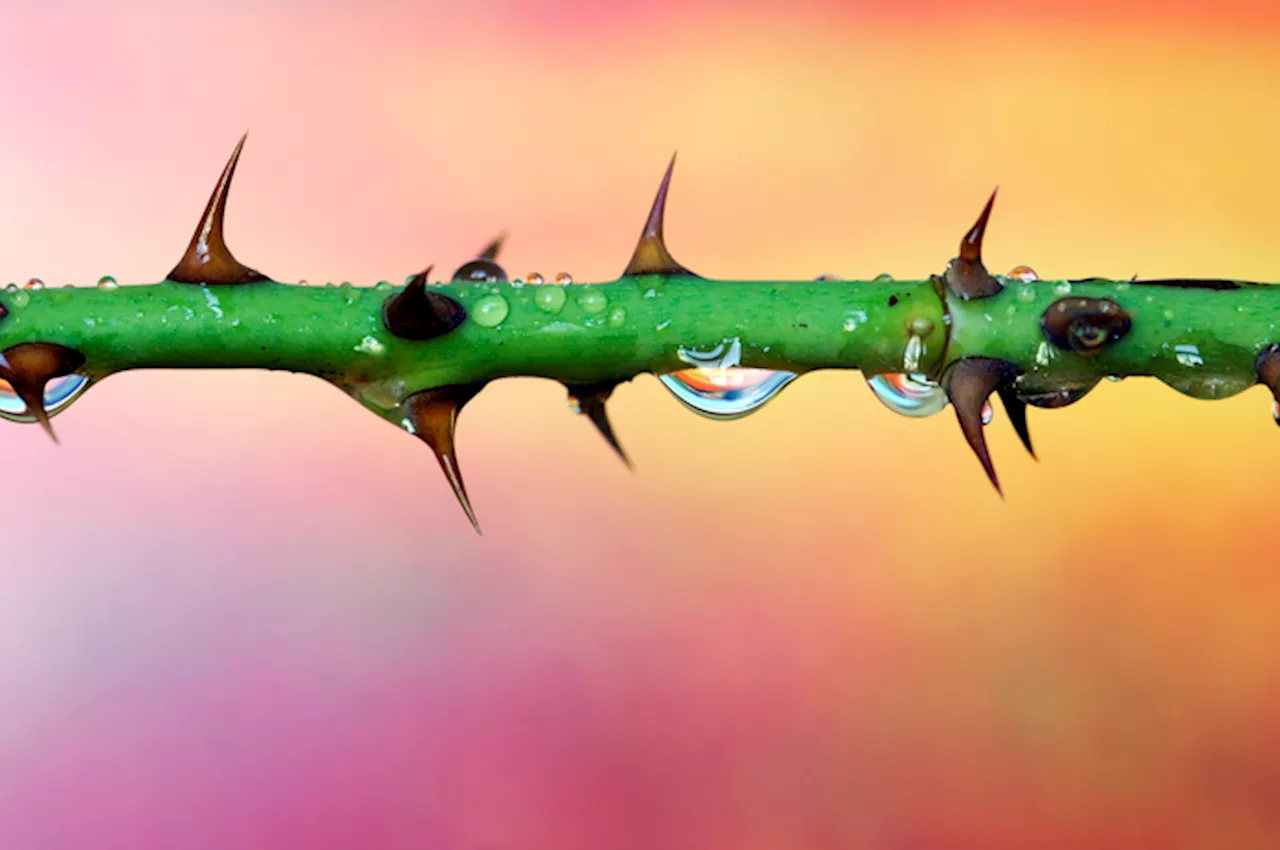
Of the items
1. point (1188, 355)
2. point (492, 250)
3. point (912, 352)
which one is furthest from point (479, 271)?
point (1188, 355)

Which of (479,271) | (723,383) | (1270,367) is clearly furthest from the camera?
(479,271)

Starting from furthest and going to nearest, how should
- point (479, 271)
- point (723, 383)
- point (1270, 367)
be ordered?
point (479, 271), point (723, 383), point (1270, 367)

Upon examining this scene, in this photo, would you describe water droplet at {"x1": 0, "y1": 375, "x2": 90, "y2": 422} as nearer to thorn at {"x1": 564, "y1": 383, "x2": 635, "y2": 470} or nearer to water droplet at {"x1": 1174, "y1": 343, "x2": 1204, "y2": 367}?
thorn at {"x1": 564, "y1": 383, "x2": 635, "y2": 470}

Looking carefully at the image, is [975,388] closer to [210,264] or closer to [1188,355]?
[1188,355]

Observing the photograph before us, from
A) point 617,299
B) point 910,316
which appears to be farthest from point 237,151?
point 910,316

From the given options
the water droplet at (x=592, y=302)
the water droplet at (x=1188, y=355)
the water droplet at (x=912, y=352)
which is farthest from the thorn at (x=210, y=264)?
the water droplet at (x=1188, y=355)

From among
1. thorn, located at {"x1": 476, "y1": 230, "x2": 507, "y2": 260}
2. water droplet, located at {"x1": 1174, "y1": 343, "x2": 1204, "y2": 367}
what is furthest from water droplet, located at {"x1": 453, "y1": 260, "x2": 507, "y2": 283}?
water droplet, located at {"x1": 1174, "y1": 343, "x2": 1204, "y2": 367}
